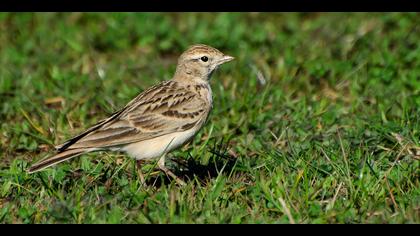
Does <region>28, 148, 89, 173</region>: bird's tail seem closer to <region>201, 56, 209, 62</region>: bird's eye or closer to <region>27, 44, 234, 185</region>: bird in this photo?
<region>27, 44, 234, 185</region>: bird

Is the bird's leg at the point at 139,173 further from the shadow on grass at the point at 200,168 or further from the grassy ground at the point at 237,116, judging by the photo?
the shadow on grass at the point at 200,168

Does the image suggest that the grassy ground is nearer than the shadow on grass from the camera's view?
Yes

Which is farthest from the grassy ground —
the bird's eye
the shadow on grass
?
the bird's eye

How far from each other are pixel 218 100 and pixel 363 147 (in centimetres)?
241

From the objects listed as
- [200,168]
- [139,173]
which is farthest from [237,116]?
[139,173]

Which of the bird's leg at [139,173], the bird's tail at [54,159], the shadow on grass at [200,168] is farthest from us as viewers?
the shadow on grass at [200,168]

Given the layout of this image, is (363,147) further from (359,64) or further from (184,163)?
(359,64)


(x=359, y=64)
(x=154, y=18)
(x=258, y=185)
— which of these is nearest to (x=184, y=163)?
(x=258, y=185)

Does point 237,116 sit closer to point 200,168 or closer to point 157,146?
point 200,168

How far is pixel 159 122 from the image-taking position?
814cm

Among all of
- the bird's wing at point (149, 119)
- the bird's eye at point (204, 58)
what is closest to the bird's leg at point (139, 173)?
the bird's wing at point (149, 119)

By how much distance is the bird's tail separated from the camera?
24.0 feet

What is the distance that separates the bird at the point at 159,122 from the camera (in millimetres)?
7719

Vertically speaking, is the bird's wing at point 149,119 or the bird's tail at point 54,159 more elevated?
the bird's wing at point 149,119
